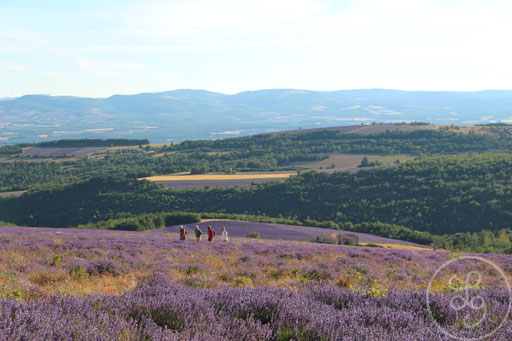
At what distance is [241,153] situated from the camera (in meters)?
157

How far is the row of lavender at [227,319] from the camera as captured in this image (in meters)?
3.57

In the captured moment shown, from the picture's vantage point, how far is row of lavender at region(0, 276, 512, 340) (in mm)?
3570

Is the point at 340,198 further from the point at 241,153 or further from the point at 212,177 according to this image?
the point at 241,153

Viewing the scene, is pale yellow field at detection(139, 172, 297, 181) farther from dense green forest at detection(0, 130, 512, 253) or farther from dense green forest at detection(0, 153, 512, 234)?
dense green forest at detection(0, 153, 512, 234)

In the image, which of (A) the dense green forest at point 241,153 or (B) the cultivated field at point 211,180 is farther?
(A) the dense green forest at point 241,153

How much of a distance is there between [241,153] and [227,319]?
153 meters

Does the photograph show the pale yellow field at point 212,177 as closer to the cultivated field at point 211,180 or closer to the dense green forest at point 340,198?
the cultivated field at point 211,180

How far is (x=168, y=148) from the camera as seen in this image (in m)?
169

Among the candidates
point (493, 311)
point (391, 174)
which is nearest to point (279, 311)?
point (493, 311)

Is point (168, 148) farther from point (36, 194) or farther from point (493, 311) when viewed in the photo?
point (493, 311)

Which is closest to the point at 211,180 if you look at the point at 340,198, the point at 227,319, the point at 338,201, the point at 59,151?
the point at 340,198

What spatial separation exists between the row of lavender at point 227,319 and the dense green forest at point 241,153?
101416 millimetres

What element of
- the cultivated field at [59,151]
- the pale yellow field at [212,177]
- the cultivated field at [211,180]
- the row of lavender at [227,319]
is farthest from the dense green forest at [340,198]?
the cultivated field at [59,151]

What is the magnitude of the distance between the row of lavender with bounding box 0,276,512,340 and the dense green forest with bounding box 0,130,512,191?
101 m
